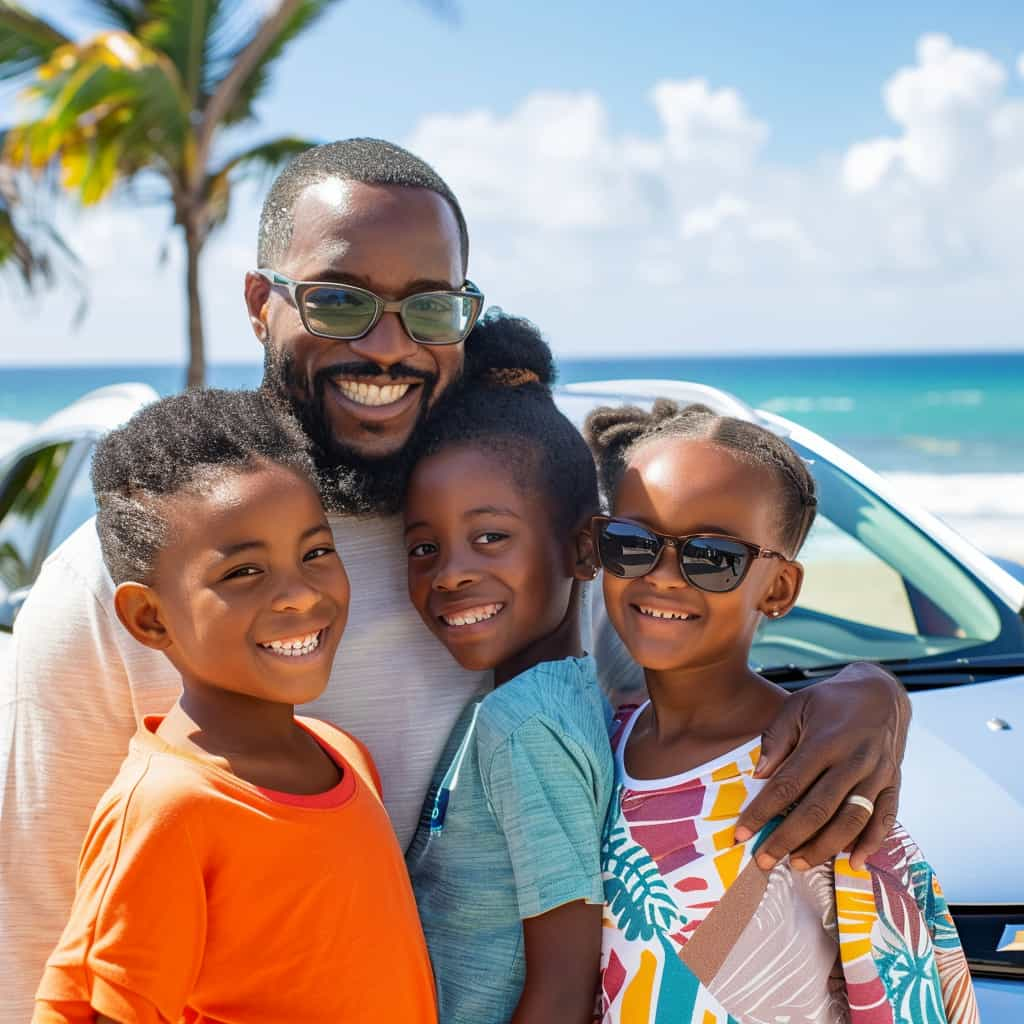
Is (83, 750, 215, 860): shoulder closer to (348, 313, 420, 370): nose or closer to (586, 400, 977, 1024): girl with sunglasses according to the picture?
(586, 400, 977, 1024): girl with sunglasses

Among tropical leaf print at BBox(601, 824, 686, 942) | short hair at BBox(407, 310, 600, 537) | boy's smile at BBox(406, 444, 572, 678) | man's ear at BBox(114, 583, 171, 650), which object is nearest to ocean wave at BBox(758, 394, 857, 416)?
short hair at BBox(407, 310, 600, 537)

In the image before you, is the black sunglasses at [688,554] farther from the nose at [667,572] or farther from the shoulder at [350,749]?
the shoulder at [350,749]

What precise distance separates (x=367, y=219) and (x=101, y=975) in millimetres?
1310

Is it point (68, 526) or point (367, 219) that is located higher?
point (367, 219)

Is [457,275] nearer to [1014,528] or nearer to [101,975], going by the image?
[101,975]

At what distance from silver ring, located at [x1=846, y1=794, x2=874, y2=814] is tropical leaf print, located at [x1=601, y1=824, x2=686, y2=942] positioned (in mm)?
296

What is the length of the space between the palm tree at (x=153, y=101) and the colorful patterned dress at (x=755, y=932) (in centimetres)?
1034

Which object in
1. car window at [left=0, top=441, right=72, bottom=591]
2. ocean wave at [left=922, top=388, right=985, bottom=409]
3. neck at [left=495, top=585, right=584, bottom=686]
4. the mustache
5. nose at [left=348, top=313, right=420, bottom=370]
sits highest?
nose at [left=348, top=313, right=420, bottom=370]

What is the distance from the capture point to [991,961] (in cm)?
205

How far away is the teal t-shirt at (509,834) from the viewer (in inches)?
71.5

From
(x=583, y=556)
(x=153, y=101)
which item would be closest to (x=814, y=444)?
(x=583, y=556)

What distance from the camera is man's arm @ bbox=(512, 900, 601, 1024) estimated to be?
1766mm

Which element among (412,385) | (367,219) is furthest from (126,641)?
(367,219)

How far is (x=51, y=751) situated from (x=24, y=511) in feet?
10.0
